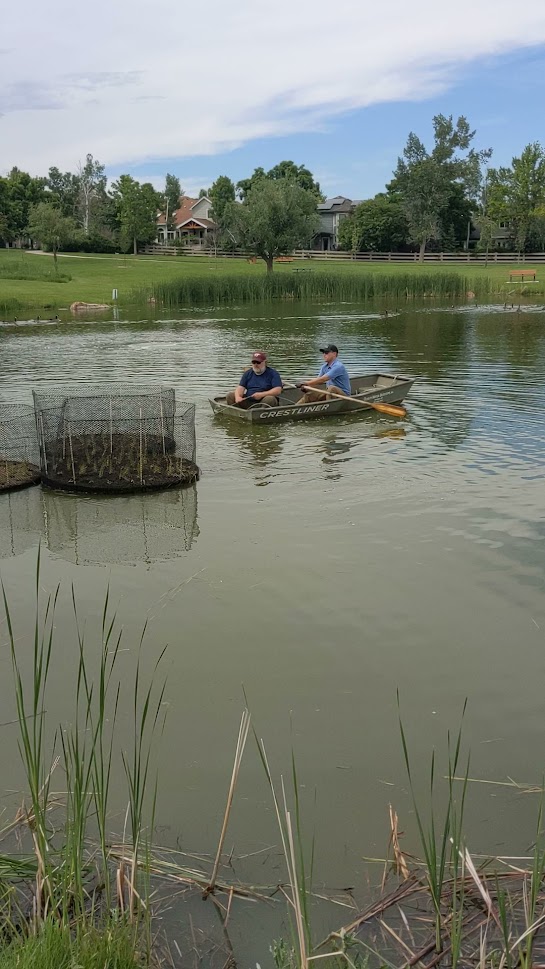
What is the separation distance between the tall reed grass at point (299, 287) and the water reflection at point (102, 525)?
42000 mm

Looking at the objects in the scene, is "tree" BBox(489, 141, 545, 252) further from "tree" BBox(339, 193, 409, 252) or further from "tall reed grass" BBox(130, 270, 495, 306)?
"tall reed grass" BBox(130, 270, 495, 306)

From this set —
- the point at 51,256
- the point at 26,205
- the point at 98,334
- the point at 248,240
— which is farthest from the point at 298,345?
the point at 26,205

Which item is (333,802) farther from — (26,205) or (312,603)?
(26,205)

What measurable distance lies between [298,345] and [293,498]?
780 inches

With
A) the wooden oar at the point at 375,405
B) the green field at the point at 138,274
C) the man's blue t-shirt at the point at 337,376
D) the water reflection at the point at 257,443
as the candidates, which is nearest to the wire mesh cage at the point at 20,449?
the water reflection at the point at 257,443

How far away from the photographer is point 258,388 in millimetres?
16781

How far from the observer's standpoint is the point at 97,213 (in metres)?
107

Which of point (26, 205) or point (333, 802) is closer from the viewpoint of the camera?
point (333, 802)

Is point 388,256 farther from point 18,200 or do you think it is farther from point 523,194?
point 18,200

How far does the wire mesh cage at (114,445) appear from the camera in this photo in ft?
38.9

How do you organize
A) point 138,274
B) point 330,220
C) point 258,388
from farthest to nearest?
point 330,220 → point 138,274 → point 258,388

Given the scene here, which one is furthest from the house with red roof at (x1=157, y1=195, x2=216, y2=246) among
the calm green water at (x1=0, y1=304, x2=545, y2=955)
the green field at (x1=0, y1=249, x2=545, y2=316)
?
the calm green water at (x1=0, y1=304, x2=545, y2=955)

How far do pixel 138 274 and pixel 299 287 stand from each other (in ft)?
59.3

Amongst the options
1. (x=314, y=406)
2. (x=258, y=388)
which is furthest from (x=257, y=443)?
(x=314, y=406)
